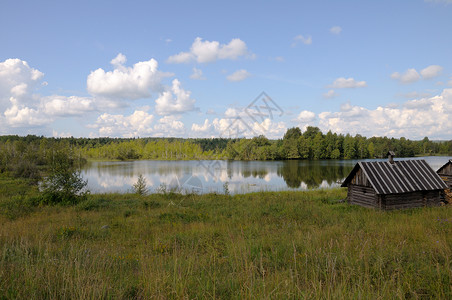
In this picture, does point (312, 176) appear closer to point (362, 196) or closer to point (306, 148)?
point (362, 196)

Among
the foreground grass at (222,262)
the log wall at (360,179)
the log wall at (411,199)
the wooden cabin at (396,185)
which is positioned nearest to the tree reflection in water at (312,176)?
the log wall at (360,179)

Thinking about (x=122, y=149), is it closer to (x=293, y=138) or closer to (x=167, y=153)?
(x=167, y=153)

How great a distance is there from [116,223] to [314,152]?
94.3 m

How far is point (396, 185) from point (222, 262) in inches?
501

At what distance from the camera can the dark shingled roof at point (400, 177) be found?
12.9 metres

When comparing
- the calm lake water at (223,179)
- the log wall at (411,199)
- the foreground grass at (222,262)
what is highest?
the foreground grass at (222,262)

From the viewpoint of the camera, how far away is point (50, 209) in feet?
43.9

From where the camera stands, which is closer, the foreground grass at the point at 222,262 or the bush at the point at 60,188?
the foreground grass at the point at 222,262

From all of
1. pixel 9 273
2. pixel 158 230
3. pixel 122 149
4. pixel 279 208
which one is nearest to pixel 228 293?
pixel 9 273

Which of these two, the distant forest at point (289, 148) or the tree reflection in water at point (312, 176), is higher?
the distant forest at point (289, 148)

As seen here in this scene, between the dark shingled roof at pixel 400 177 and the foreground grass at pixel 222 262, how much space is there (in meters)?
1.92

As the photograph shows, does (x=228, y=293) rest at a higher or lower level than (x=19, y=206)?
higher

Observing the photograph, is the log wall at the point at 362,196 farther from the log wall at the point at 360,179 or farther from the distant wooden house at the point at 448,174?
the distant wooden house at the point at 448,174

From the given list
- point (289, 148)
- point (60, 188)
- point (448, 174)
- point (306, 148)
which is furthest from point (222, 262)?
point (306, 148)
